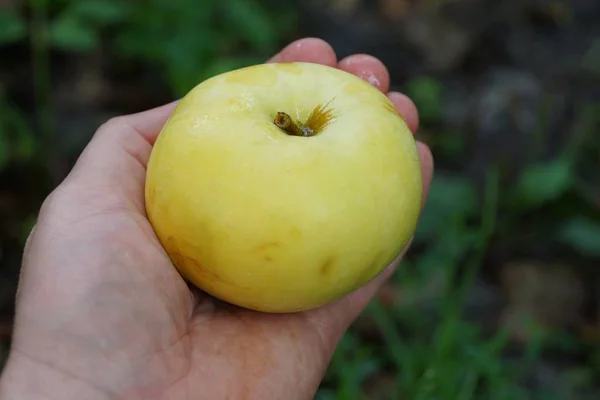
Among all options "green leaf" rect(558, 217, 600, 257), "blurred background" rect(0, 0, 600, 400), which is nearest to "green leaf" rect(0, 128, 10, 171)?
"blurred background" rect(0, 0, 600, 400)

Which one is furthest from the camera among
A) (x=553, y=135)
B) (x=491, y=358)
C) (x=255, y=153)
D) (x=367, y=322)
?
(x=553, y=135)

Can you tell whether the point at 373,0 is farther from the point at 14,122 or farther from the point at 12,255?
the point at 12,255

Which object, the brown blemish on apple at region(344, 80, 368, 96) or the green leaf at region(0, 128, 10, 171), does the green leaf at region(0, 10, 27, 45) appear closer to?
the green leaf at region(0, 128, 10, 171)

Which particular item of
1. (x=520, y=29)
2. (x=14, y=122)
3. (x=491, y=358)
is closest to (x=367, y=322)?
(x=491, y=358)

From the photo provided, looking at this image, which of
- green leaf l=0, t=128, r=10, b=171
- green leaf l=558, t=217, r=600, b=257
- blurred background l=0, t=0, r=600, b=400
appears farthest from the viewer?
green leaf l=558, t=217, r=600, b=257

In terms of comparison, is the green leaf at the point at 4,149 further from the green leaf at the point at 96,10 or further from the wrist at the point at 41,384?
the wrist at the point at 41,384

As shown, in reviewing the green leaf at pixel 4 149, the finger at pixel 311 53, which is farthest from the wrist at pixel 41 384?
the green leaf at pixel 4 149

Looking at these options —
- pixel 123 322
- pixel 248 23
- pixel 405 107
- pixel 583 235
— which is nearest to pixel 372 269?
pixel 123 322

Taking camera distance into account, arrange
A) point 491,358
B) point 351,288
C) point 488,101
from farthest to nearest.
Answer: point 488,101 < point 491,358 < point 351,288
